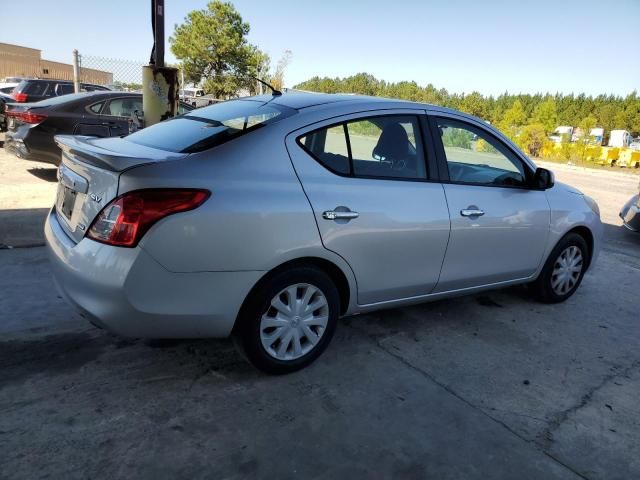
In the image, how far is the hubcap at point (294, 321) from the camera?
2.84 meters

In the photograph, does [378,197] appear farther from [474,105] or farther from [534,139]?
[474,105]

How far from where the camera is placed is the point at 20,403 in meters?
2.56

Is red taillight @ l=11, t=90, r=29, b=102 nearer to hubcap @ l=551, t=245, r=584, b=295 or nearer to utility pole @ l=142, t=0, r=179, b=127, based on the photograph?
utility pole @ l=142, t=0, r=179, b=127

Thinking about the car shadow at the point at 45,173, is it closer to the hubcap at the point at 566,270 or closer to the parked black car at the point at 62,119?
the parked black car at the point at 62,119

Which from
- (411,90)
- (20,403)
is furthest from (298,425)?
(411,90)

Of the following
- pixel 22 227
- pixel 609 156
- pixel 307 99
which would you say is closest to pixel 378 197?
pixel 307 99

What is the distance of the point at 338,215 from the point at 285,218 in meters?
0.35

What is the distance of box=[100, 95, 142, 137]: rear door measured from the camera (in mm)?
8305

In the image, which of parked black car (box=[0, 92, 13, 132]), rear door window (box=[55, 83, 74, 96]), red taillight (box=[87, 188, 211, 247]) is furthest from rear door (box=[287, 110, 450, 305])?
rear door window (box=[55, 83, 74, 96])

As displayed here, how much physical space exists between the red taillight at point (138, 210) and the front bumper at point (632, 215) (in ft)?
24.8

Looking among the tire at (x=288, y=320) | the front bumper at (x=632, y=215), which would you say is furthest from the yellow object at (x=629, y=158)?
the tire at (x=288, y=320)

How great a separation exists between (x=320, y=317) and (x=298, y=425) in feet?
2.19

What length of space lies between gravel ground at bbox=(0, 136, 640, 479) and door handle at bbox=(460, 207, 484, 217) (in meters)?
0.94

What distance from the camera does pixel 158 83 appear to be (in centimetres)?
526
